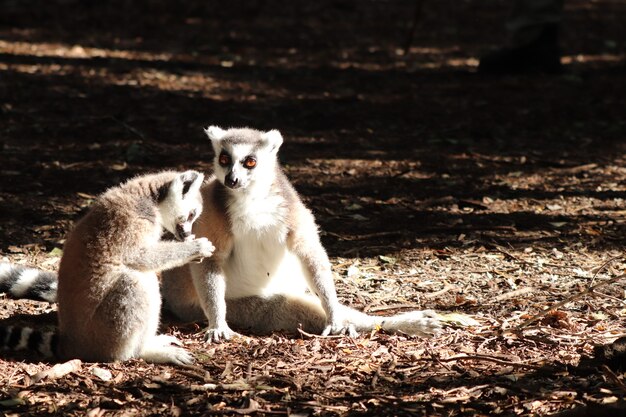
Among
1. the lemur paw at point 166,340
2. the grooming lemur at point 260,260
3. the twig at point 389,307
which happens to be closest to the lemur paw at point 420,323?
the grooming lemur at point 260,260

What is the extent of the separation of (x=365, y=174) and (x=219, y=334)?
4.14m

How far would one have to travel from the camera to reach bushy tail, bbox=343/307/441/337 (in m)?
5.48

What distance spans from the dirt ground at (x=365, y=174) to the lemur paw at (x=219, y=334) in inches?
2.3

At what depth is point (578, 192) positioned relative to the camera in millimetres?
8820

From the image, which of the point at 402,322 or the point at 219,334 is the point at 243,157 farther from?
the point at 402,322

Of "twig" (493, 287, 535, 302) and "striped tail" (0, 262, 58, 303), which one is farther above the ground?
"striped tail" (0, 262, 58, 303)

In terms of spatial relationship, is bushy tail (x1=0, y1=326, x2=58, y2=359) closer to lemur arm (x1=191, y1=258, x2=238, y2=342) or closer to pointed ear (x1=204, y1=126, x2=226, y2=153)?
lemur arm (x1=191, y1=258, x2=238, y2=342)

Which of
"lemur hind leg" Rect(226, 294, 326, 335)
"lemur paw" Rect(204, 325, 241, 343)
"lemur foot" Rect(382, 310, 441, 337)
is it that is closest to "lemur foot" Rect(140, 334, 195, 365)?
"lemur paw" Rect(204, 325, 241, 343)

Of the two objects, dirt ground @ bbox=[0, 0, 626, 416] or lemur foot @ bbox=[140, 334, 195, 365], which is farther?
lemur foot @ bbox=[140, 334, 195, 365]

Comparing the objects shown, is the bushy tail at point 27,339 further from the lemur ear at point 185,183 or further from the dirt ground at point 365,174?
the lemur ear at point 185,183

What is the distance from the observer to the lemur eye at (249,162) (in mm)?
5637

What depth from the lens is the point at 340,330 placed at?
18.5ft

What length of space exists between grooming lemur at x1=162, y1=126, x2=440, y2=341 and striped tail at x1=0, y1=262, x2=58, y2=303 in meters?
0.89

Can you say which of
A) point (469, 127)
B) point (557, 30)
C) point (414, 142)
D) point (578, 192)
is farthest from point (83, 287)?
point (557, 30)
